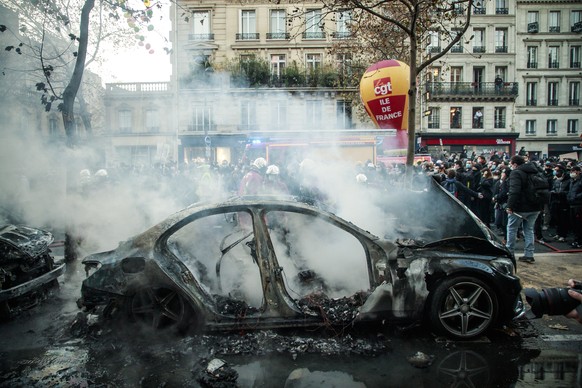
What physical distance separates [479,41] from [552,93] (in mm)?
8502

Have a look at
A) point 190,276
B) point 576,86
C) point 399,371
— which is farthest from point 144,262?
point 576,86

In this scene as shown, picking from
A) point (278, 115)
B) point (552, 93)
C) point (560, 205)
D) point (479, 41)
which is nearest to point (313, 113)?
point (278, 115)

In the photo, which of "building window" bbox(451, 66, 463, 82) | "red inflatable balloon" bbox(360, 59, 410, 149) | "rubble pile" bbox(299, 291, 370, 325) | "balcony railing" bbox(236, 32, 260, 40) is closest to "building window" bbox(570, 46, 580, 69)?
"building window" bbox(451, 66, 463, 82)

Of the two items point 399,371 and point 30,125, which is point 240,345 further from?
point 30,125

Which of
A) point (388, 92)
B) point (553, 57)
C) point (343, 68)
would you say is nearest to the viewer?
point (388, 92)

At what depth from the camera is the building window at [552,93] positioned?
3456cm

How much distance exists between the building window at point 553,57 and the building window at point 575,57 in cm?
123

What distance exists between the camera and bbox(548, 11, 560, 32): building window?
34406mm

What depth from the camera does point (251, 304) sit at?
12.8ft

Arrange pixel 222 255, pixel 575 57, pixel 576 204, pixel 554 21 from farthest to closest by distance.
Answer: pixel 575 57, pixel 554 21, pixel 576 204, pixel 222 255

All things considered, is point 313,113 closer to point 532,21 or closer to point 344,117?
point 344,117

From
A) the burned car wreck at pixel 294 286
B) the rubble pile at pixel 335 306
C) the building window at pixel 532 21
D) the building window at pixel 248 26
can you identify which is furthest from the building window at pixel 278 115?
the building window at pixel 532 21

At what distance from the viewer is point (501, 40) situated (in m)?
33.6

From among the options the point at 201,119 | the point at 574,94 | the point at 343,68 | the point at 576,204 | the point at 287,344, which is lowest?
the point at 287,344
